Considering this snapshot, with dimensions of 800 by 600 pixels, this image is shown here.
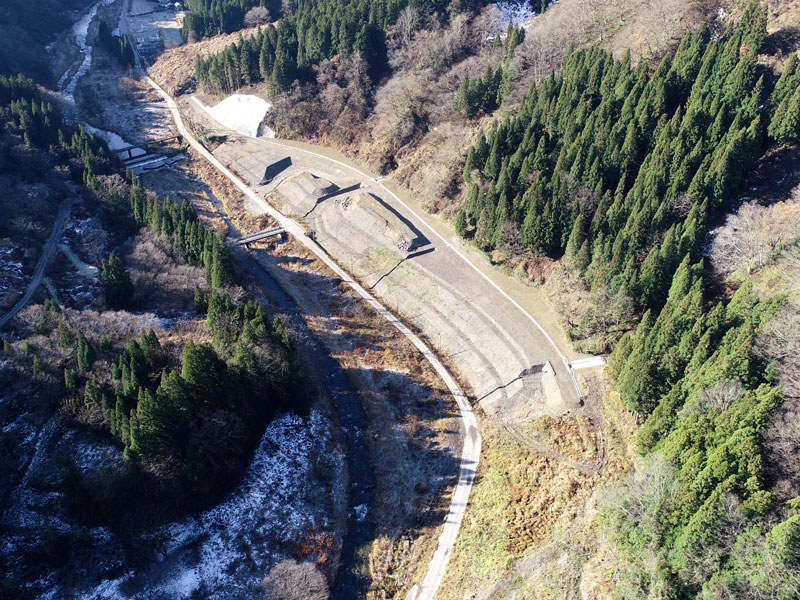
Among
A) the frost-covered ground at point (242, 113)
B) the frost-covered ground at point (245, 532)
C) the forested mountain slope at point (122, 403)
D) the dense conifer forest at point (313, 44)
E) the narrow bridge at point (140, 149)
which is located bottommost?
the frost-covered ground at point (245, 532)

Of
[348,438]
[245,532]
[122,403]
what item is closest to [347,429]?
[348,438]

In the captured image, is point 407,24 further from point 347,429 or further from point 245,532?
point 245,532

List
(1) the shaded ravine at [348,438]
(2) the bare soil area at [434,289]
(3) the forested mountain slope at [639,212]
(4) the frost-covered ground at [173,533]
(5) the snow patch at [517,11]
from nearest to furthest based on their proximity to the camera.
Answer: (3) the forested mountain slope at [639,212] < (4) the frost-covered ground at [173,533] < (1) the shaded ravine at [348,438] < (2) the bare soil area at [434,289] < (5) the snow patch at [517,11]

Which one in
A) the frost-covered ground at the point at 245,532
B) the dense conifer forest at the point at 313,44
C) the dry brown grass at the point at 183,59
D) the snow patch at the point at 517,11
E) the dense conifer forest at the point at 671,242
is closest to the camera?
the dense conifer forest at the point at 671,242

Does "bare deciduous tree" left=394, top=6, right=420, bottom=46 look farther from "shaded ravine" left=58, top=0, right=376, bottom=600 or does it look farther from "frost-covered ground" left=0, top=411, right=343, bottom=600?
"frost-covered ground" left=0, top=411, right=343, bottom=600

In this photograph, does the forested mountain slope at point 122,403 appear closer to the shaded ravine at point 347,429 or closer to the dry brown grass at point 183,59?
the shaded ravine at point 347,429

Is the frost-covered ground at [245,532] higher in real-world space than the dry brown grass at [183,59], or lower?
lower

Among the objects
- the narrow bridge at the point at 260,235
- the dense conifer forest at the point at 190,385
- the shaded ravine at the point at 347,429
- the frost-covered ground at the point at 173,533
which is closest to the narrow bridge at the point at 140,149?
the narrow bridge at the point at 260,235
